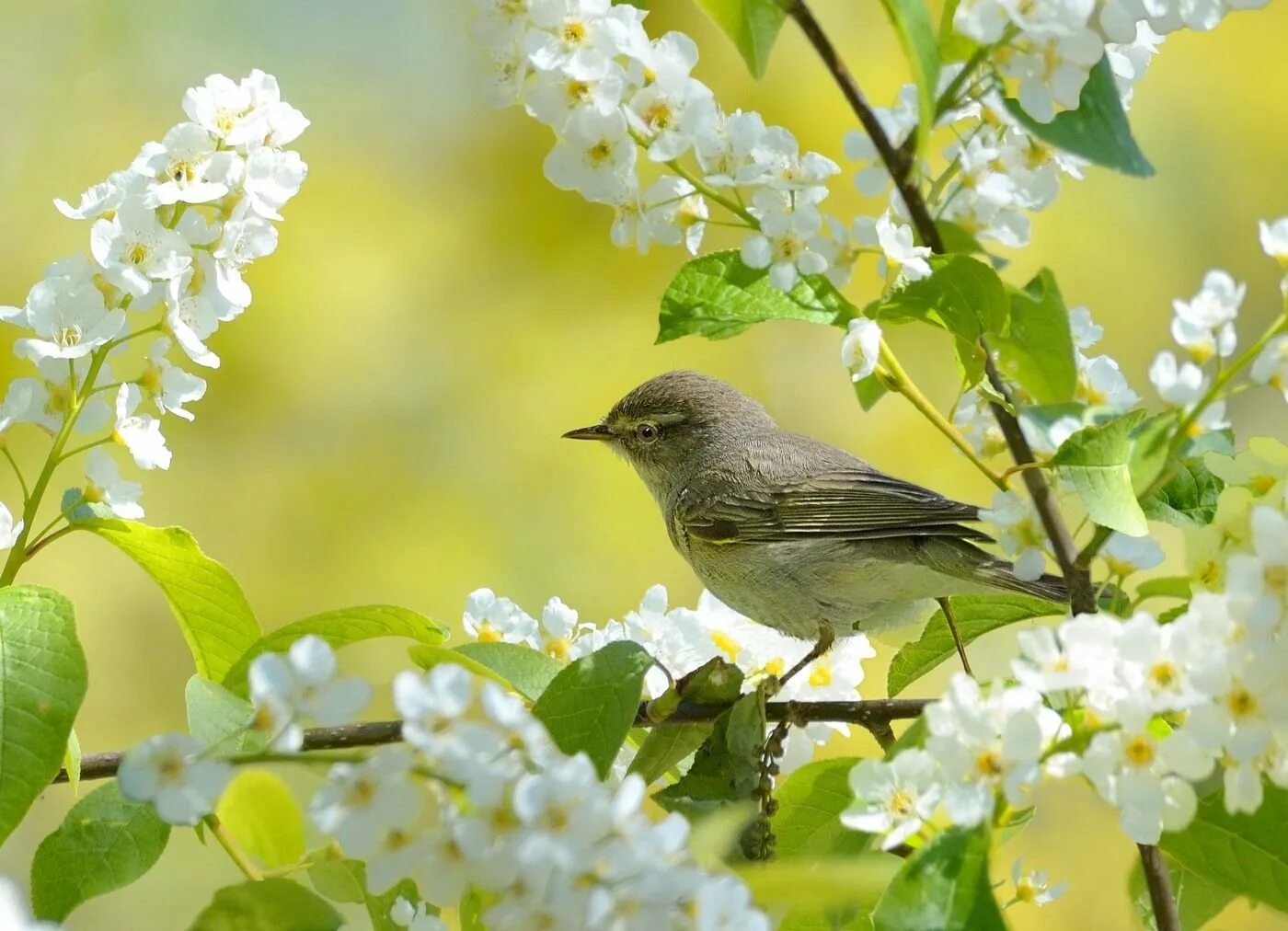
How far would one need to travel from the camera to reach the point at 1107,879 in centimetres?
441

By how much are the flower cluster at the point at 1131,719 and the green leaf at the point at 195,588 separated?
71cm

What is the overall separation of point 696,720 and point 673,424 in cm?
201

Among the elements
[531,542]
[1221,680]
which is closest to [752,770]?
[1221,680]

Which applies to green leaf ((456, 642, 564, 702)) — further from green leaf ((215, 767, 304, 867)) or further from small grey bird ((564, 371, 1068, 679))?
small grey bird ((564, 371, 1068, 679))

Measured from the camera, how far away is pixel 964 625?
143cm

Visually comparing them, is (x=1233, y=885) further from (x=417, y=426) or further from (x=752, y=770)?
(x=417, y=426)

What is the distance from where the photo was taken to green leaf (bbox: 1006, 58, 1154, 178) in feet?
3.22

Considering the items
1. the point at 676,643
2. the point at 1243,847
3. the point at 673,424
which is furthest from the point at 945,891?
the point at 673,424

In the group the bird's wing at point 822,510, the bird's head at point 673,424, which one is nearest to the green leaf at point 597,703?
the bird's wing at point 822,510

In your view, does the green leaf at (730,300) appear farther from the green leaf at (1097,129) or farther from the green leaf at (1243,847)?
the green leaf at (1243,847)

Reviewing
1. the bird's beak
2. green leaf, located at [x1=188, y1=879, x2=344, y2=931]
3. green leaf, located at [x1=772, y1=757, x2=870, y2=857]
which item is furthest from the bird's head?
green leaf, located at [x1=188, y1=879, x2=344, y2=931]

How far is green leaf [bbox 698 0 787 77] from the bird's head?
7.22ft

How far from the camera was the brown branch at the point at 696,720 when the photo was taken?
1.23 metres

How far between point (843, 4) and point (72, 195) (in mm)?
2646
